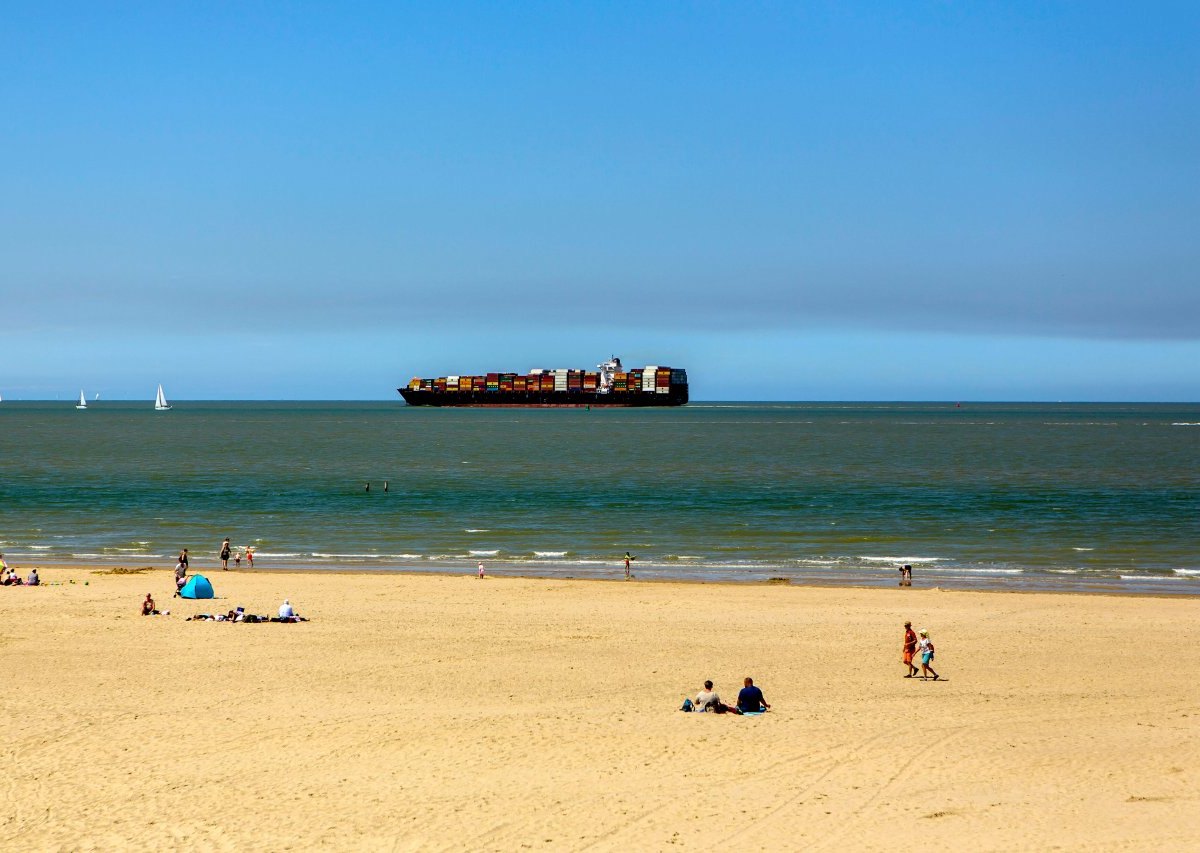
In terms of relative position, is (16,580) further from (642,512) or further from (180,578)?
(642,512)

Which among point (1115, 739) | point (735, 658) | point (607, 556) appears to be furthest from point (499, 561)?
point (1115, 739)

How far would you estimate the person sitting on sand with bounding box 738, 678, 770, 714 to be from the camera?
20.9 meters

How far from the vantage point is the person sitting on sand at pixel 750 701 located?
20.9 metres

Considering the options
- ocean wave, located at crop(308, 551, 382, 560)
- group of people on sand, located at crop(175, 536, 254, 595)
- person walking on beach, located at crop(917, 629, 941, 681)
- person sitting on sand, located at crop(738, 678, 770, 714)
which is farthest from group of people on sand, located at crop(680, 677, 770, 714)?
ocean wave, located at crop(308, 551, 382, 560)

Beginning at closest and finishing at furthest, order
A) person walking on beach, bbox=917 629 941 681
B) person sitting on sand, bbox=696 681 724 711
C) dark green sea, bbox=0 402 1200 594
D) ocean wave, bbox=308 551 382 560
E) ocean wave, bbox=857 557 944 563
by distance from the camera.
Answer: person sitting on sand, bbox=696 681 724 711, person walking on beach, bbox=917 629 941 681, dark green sea, bbox=0 402 1200 594, ocean wave, bbox=857 557 944 563, ocean wave, bbox=308 551 382 560

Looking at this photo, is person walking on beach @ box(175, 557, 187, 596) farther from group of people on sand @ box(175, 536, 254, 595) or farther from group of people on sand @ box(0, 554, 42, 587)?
group of people on sand @ box(0, 554, 42, 587)

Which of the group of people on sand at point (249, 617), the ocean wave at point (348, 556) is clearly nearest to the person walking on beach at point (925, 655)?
the group of people on sand at point (249, 617)

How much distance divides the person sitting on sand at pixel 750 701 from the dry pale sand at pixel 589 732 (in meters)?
0.40

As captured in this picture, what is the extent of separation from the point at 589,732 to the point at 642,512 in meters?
45.5

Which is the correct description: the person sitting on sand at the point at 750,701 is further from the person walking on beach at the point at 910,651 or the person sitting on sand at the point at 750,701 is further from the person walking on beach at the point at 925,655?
the person walking on beach at the point at 910,651

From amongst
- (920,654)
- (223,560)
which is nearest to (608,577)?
(223,560)

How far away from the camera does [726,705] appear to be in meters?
21.0

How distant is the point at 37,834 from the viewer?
14547mm

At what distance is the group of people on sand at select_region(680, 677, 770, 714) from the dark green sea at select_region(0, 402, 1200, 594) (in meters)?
20.8
